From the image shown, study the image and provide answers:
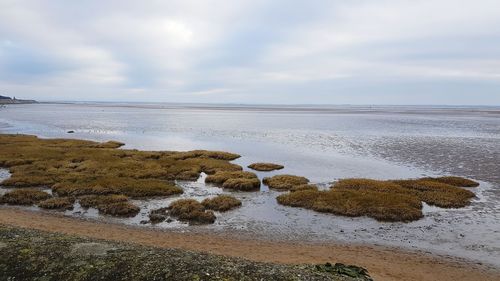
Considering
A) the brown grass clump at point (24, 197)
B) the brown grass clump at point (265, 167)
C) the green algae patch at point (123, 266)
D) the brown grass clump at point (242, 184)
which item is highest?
the green algae patch at point (123, 266)

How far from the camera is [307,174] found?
138 ft

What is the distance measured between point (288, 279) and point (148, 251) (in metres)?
5.56

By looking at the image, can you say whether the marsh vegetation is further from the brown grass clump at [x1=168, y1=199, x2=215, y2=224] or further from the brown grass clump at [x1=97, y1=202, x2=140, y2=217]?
the brown grass clump at [x1=168, y1=199, x2=215, y2=224]

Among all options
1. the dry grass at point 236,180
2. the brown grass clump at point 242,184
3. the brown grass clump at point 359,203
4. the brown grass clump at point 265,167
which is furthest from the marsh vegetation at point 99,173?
the brown grass clump at point 359,203

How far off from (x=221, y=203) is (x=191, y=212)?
10.4ft

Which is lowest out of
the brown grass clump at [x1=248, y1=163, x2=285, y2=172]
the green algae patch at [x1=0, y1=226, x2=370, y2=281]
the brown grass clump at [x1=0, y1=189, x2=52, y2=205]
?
the brown grass clump at [x1=248, y1=163, x2=285, y2=172]

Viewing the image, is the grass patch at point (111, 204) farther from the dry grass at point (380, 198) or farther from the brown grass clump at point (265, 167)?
the brown grass clump at point (265, 167)

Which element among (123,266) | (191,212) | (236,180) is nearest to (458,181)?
(236,180)

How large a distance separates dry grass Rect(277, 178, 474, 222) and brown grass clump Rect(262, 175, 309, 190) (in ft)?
8.42

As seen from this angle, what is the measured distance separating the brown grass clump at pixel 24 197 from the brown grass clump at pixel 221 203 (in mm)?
12418

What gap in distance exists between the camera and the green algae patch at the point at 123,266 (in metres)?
12.3

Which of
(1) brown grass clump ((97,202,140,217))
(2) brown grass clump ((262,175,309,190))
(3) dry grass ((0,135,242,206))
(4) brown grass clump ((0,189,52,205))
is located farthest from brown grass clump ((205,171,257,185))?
(4) brown grass clump ((0,189,52,205))

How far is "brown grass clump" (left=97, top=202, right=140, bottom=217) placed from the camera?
26359 mm

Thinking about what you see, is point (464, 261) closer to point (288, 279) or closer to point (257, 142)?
point (288, 279)
